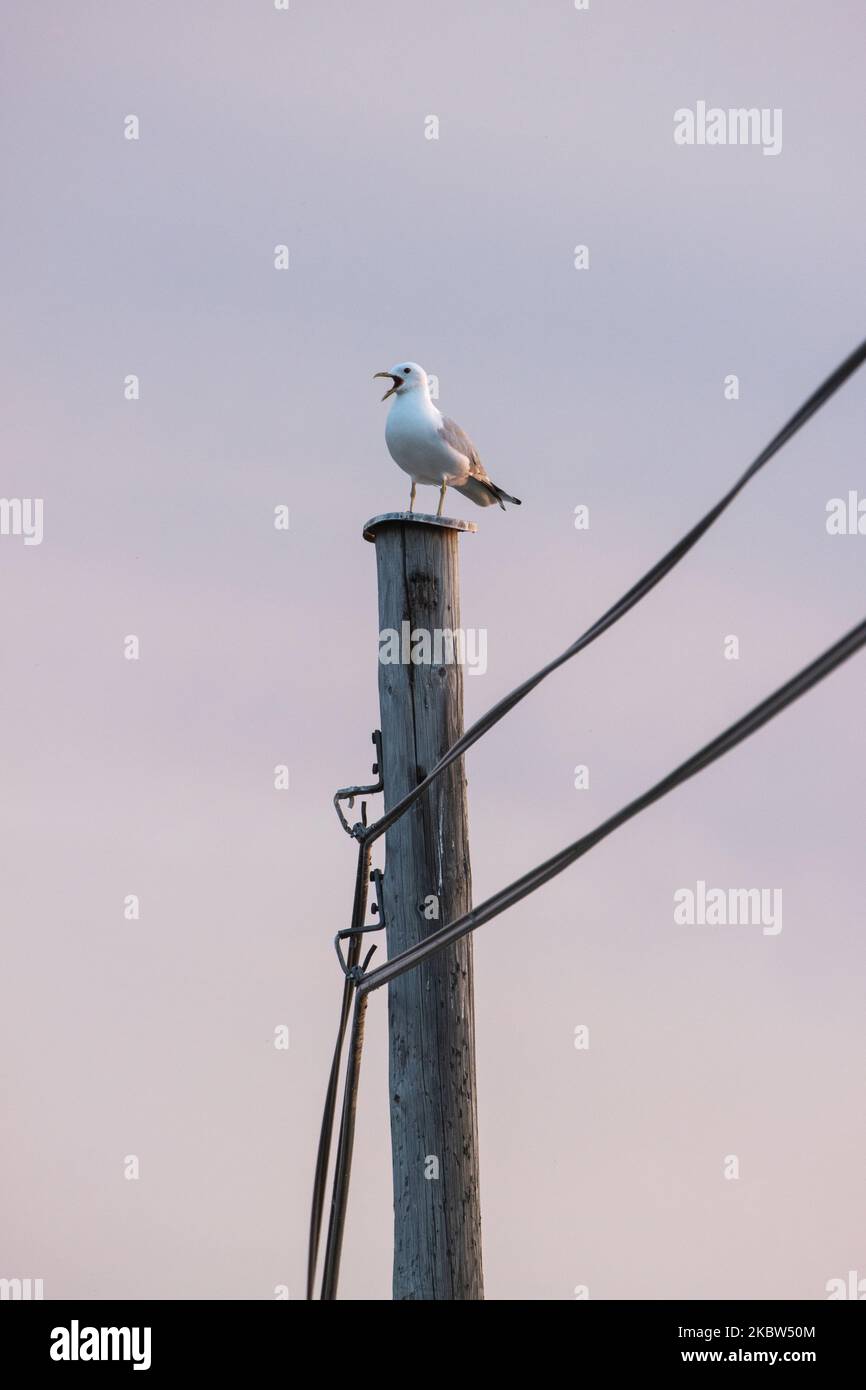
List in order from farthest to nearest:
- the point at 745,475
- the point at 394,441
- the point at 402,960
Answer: the point at 394,441 < the point at 402,960 < the point at 745,475

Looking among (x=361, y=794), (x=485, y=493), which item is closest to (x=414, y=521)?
(x=361, y=794)

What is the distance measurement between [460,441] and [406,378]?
772 millimetres

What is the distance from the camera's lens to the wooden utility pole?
4.44m

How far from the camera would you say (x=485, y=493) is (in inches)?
288

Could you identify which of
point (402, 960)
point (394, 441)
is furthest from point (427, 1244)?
point (394, 441)

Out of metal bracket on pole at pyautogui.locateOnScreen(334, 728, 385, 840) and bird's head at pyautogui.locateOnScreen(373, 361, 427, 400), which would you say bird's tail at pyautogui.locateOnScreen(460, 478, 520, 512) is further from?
metal bracket on pole at pyautogui.locateOnScreen(334, 728, 385, 840)

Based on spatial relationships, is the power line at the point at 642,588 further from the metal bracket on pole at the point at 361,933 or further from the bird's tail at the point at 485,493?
the bird's tail at the point at 485,493

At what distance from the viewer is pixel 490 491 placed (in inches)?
288

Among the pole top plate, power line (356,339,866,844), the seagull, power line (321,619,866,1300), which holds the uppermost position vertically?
the seagull

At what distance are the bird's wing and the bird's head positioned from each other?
0.48 m

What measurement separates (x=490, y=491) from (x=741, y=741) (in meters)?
4.88

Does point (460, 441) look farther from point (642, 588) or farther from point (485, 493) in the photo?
point (642, 588)

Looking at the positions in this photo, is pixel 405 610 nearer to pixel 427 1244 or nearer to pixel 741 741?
pixel 427 1244

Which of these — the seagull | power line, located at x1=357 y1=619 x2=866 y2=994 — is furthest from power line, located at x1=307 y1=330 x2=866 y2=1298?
the seagull
